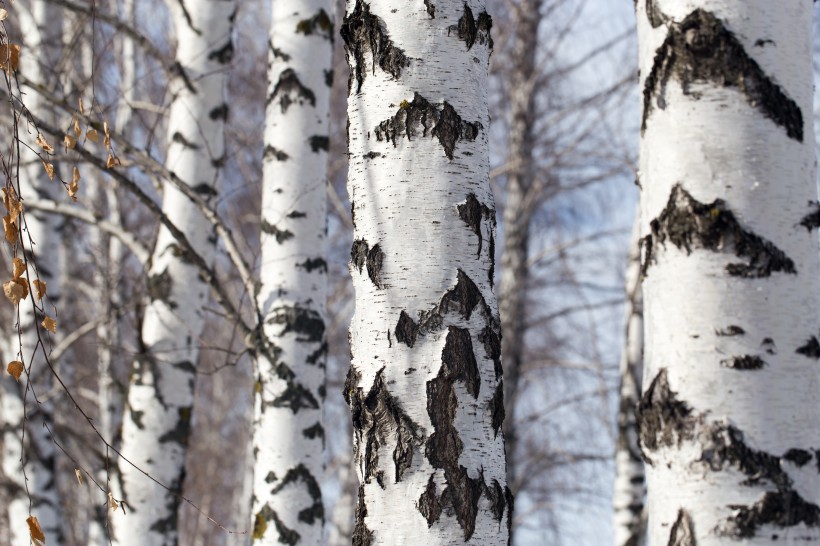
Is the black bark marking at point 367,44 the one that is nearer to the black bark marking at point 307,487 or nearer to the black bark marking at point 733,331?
the black bark marking at point 733,331

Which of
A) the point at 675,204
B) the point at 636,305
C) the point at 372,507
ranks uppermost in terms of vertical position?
the point at 636,305

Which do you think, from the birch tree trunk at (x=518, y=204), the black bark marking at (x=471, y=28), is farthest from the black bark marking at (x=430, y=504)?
the birch tree trunk at (x=518, y=204)

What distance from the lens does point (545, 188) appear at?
30.0ft

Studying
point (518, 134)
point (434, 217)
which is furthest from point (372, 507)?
point (518, 134)

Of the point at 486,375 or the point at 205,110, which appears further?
the point at 205,110

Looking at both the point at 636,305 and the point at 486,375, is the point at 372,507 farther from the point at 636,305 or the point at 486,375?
the point at 636,305

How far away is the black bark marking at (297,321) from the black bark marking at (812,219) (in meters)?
2.28

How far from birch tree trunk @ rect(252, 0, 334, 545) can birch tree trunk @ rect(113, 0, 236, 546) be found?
13.9 inches

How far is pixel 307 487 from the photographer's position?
3453mm

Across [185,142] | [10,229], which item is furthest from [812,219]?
[185,142]

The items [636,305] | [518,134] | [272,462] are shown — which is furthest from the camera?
[518,134]

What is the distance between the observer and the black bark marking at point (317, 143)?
376cm

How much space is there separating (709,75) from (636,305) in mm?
4640

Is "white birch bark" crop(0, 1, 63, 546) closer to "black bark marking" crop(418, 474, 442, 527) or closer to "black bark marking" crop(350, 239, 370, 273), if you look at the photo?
"black bark marking" crop(350, 239, 370, 273)
